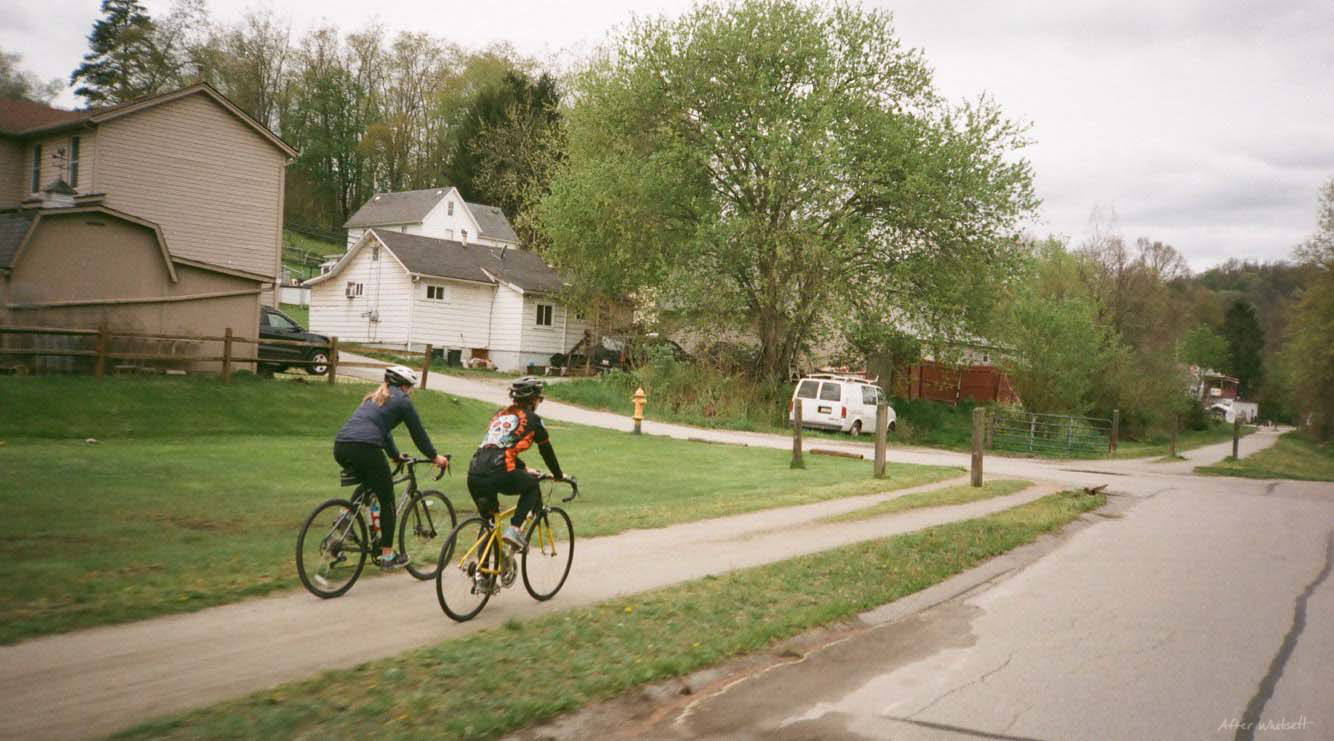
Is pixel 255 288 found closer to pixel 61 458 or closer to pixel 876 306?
pixel 61 458

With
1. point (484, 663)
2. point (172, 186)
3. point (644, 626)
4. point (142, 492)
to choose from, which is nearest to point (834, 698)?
point (644, 626)

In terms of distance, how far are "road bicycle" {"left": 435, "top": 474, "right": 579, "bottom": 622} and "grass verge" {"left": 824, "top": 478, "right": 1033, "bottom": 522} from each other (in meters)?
5.81

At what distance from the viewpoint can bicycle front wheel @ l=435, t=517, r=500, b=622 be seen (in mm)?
6984

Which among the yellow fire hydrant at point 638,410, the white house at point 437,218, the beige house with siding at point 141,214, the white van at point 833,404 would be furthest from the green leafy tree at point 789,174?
the white house at point 437,218

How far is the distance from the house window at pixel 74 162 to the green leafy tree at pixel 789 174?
1558 cm

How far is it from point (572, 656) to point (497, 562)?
1302 millimetres

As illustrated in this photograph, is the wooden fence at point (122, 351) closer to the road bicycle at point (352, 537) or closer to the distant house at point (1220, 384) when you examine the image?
the road bicycle at point (352, 537)

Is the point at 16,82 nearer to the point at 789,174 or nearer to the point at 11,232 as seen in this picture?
the point at 11,232

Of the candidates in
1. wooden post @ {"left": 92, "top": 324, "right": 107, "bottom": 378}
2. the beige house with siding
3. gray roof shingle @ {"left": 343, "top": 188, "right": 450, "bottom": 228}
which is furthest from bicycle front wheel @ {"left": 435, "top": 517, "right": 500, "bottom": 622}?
gray roof shingle @ {"left": 343, "top": 188, "right": 450, "bottom": 228}

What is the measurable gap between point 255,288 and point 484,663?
21.1 m

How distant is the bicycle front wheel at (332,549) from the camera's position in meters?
7.46

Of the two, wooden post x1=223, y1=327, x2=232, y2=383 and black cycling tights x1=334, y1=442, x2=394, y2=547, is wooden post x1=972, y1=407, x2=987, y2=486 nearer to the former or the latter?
black cycling tights x1=334, y1=442, x2=394, y2=547

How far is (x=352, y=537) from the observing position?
25.5 ft

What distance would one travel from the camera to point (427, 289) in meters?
41.9
